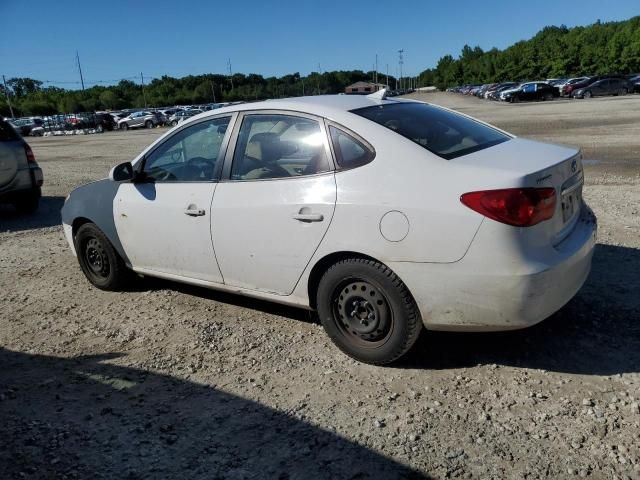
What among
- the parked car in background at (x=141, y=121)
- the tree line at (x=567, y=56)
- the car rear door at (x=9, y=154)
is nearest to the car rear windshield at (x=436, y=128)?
the car rear door at (x=9, y=154)

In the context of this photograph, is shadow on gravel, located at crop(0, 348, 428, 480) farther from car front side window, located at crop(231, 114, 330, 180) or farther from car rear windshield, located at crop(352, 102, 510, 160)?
car rear windshield, located at crop(352, 102, 510, 160)

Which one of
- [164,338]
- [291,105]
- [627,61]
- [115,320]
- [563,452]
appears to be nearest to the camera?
[563,452]

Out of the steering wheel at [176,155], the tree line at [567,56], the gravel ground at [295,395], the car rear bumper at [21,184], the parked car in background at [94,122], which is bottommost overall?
the gravel ground at [295,395]

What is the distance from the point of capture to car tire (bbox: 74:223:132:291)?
4.97 m

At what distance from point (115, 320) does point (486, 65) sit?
4736 inches

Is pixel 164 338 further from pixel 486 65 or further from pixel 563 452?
pixel 486 65

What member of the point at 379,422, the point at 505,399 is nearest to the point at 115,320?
the point at 379,422

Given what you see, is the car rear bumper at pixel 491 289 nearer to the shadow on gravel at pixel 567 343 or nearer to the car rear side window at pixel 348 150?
the shadow on gravel at pixel 567 343

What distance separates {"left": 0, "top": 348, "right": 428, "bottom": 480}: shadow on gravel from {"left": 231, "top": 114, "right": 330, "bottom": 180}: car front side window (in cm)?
149

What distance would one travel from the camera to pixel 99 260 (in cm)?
515

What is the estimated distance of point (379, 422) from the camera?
2.95m

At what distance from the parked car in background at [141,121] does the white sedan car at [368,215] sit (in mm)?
47093

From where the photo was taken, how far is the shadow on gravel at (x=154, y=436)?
2.65m

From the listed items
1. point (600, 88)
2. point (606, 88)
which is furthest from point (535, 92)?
point (606, 88)
